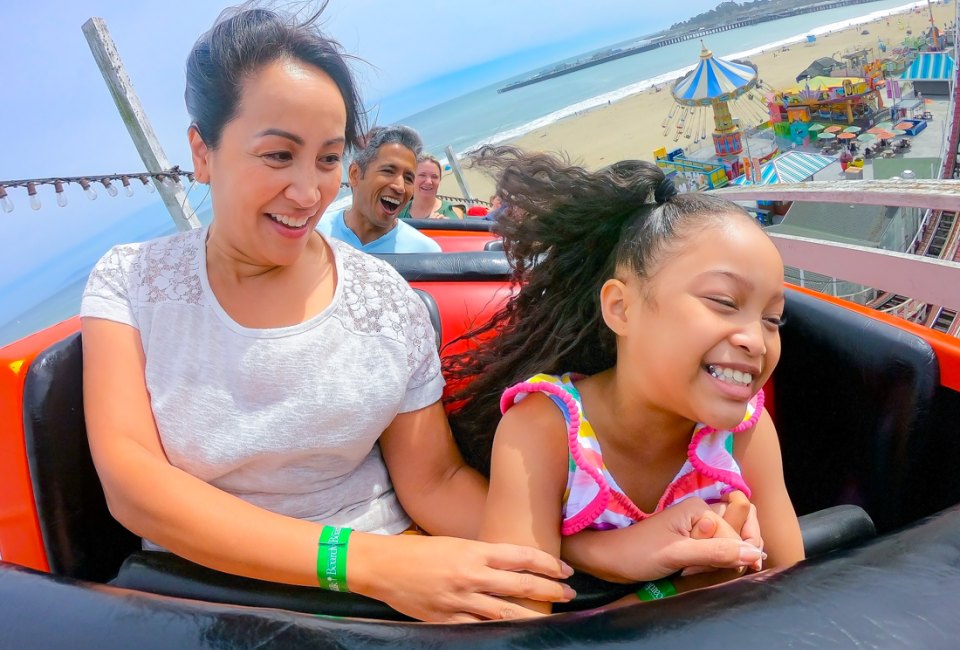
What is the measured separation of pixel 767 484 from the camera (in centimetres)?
97

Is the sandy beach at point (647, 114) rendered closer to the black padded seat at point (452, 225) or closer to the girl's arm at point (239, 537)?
the black padded seat at point (452, 225)

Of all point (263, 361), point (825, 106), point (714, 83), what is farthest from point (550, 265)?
point (714, 83)

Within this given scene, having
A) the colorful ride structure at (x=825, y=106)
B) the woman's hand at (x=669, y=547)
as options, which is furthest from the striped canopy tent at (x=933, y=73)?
the woman's hand at (x=669, y=547)

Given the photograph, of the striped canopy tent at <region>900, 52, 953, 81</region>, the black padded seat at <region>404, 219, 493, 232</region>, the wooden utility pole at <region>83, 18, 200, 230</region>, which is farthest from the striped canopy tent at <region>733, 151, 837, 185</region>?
the wooden utility pole at <region>83, 18, 200, 230</region>

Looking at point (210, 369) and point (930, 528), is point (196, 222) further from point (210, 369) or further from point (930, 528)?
point (930, 528)

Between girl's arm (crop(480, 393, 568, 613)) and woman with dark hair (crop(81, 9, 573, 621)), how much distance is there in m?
0.12

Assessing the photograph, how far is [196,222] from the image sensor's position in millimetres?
3498

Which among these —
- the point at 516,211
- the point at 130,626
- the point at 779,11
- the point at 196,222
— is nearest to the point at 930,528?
the point at 130,626

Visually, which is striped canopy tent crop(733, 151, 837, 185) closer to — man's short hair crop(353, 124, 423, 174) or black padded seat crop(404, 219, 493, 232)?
black padded seat crop(404, 219, 493, 232)

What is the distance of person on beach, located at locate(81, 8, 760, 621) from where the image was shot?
896 millimetres

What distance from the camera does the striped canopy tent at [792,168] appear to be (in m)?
12.6

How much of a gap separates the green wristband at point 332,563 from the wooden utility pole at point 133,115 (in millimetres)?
2811

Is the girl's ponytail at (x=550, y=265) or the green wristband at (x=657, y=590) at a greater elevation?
the girl's ponytail at (x=550, y=265)

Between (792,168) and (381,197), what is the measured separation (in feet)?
41.8
